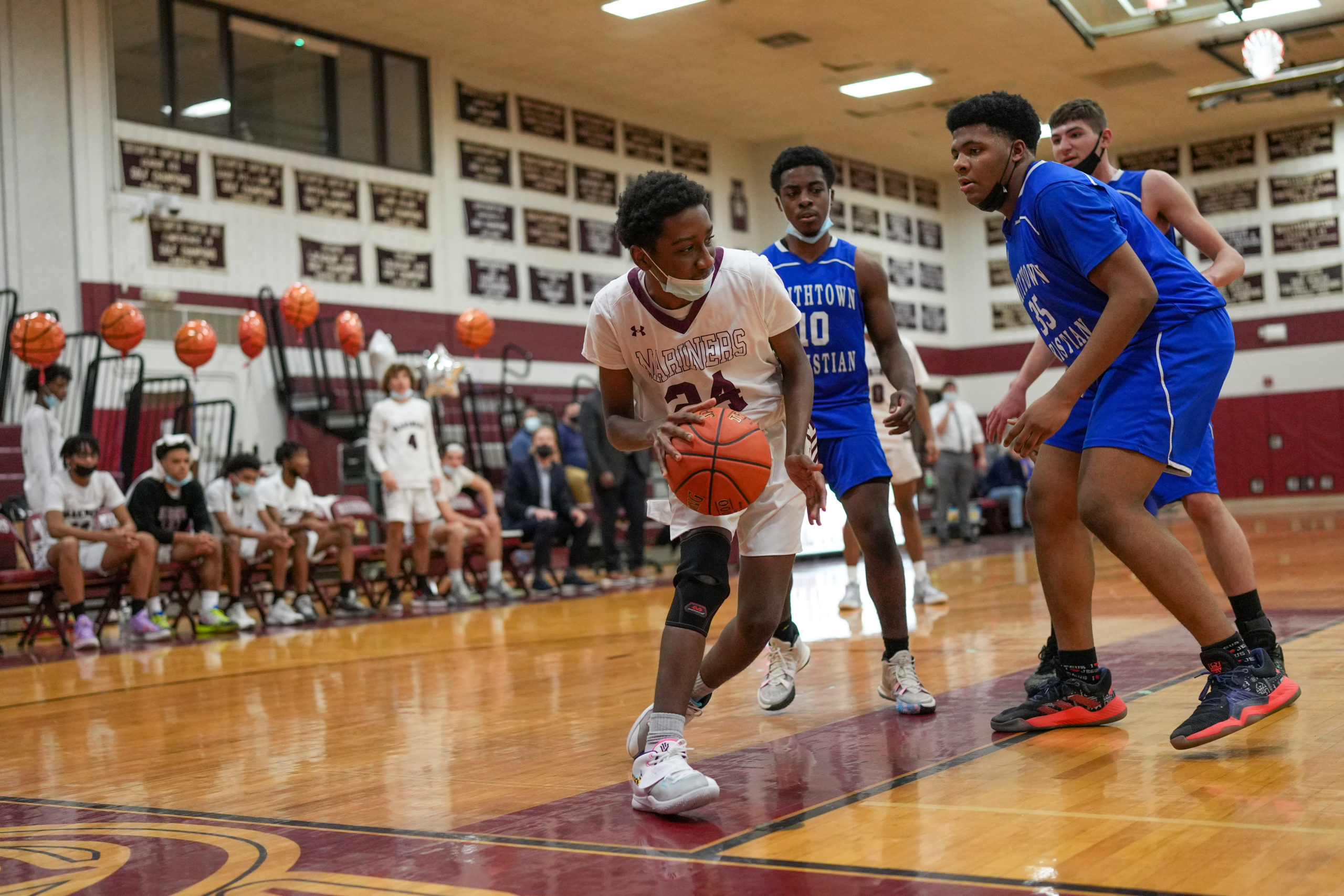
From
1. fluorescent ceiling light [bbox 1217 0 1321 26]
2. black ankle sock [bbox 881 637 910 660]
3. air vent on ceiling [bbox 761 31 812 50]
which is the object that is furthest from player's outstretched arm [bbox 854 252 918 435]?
fluorescent ceiling light [bbox 1217 0 1321 26]

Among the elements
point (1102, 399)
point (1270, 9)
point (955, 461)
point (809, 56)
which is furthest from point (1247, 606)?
point (1270, 9)

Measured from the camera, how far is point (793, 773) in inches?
125

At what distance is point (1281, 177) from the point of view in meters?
20.5

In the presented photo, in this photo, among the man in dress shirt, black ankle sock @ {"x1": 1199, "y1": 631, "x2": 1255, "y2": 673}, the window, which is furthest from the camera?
the man in dress shirt

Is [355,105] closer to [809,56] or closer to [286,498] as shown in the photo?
[809,56]

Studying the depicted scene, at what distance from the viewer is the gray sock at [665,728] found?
292 cm

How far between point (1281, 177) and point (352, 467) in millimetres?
15559

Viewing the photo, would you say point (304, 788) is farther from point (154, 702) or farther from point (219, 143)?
point (219, 143)

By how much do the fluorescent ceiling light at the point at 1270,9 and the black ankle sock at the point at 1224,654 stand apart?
1356 cm

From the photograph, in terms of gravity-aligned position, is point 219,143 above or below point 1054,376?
above

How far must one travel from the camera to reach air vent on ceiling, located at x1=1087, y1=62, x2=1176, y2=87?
679 inches

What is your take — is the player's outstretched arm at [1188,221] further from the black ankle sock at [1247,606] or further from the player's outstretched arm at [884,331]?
the black ankle sock at [1247,606]

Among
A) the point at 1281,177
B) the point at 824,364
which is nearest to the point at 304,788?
the point at 824,364

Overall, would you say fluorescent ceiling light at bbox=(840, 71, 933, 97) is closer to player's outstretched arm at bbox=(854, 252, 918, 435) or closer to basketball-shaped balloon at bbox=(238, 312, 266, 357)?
basketball-shaped balloon at bbox=(238, 312, 266, 357)
